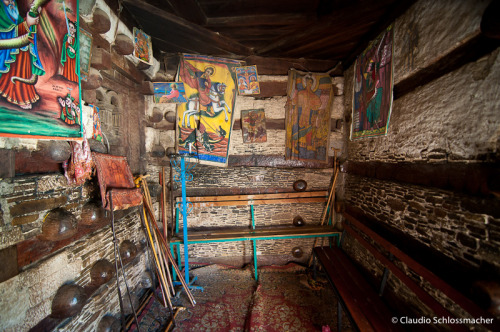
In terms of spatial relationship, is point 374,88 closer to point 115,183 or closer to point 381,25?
point 381,25

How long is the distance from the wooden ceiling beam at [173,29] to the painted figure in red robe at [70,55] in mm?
1447

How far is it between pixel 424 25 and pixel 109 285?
6150 millimetres

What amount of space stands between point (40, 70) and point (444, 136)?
462 cm

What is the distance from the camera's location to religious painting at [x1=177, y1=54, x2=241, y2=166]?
15.0ft

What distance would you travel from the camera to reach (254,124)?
482 centimetres

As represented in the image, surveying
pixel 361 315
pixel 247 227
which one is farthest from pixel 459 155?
pixel 247 227

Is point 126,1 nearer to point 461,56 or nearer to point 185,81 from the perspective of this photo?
point 185,81

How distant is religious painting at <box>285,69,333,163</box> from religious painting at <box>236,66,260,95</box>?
34.2 inches

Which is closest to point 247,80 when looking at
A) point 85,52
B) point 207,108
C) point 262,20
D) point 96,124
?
point 207,108

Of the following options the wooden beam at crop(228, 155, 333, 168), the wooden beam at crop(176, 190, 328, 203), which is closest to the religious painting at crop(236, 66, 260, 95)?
the wooden beam at crop(228, 155, 333, 168)

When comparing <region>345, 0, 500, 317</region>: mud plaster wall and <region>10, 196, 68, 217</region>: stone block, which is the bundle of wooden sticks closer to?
<region>10, 196, 68, 217</region>: stone block

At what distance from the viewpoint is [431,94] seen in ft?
8.25

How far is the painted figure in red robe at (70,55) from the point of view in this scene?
2.08 metres

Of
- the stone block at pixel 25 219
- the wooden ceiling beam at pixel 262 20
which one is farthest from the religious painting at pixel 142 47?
the stone block at pixel 25 219
